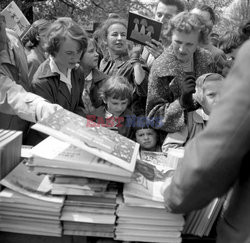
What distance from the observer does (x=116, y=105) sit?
116 inches

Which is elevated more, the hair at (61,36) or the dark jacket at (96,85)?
the hair at (61,36)

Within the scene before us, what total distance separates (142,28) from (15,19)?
2.39 metres

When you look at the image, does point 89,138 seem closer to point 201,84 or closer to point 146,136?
point 201,84

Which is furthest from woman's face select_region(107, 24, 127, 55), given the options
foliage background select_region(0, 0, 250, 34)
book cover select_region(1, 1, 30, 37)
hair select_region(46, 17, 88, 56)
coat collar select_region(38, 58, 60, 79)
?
foliage background select_region(0, 0, 250, 34)

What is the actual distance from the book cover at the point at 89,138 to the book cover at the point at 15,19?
344 cm

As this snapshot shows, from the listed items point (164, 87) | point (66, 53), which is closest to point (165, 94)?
point (164, 87)

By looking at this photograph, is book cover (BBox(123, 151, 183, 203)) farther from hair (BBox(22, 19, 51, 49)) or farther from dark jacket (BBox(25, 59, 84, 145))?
hair (BBox(22, 19, 51, 49))

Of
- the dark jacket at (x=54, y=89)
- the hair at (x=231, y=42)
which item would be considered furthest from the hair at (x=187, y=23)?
the hair at (x=231, y=42)

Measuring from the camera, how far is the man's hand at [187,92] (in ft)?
7.32

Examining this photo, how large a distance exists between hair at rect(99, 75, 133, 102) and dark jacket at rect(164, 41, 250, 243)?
5.98 feet

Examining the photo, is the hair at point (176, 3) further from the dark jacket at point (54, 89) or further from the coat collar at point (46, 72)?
the coat collar at point (46, 72)

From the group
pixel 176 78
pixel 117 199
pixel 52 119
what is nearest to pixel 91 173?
pixel 117 199

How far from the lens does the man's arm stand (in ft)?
2.97

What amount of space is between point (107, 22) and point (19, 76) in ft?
5.34
